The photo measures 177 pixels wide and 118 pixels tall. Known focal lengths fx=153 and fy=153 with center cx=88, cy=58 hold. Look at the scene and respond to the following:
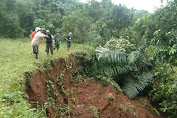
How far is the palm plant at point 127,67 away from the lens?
6796mm

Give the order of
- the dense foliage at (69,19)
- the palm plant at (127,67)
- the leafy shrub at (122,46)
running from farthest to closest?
1. the dense foliage at (69,19)
2. the leafy shrub at (122,46)
3. the palm plant at (127,67)

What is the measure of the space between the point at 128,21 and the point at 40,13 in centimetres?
968

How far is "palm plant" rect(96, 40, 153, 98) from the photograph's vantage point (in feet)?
22.3

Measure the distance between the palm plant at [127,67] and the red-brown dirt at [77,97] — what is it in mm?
629

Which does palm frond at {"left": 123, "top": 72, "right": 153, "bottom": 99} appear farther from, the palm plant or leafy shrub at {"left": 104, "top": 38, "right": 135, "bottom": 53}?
leafy shrub at {"left": 104, "top": 38, "right": 135, "bottom": 53}

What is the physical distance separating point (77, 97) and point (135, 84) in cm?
269

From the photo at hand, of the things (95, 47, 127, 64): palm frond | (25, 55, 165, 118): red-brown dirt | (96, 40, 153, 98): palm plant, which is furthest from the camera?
(95, 47, 127, 64): palm frond

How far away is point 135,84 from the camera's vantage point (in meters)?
6.81

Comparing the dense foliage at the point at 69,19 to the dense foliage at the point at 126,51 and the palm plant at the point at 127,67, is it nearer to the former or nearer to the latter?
the dense foliage at the point at 126,51

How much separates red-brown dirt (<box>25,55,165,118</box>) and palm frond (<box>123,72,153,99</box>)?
1.26ft

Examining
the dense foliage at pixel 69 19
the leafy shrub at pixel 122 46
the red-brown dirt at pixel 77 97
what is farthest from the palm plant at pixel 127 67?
the dense foliage at pixel 69 19

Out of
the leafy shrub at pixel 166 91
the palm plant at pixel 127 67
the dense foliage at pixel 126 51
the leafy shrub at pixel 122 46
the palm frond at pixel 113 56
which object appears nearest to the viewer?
the dense foliage at pixel 126 51

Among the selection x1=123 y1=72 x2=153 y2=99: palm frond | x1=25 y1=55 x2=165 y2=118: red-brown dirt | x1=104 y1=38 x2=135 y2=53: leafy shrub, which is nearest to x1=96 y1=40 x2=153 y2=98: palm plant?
x1=123 y1=72 x2=153 y2=99: palm frond

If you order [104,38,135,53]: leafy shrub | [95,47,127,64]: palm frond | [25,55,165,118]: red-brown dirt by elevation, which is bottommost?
[25,55,165,118]: red-brown dirt
